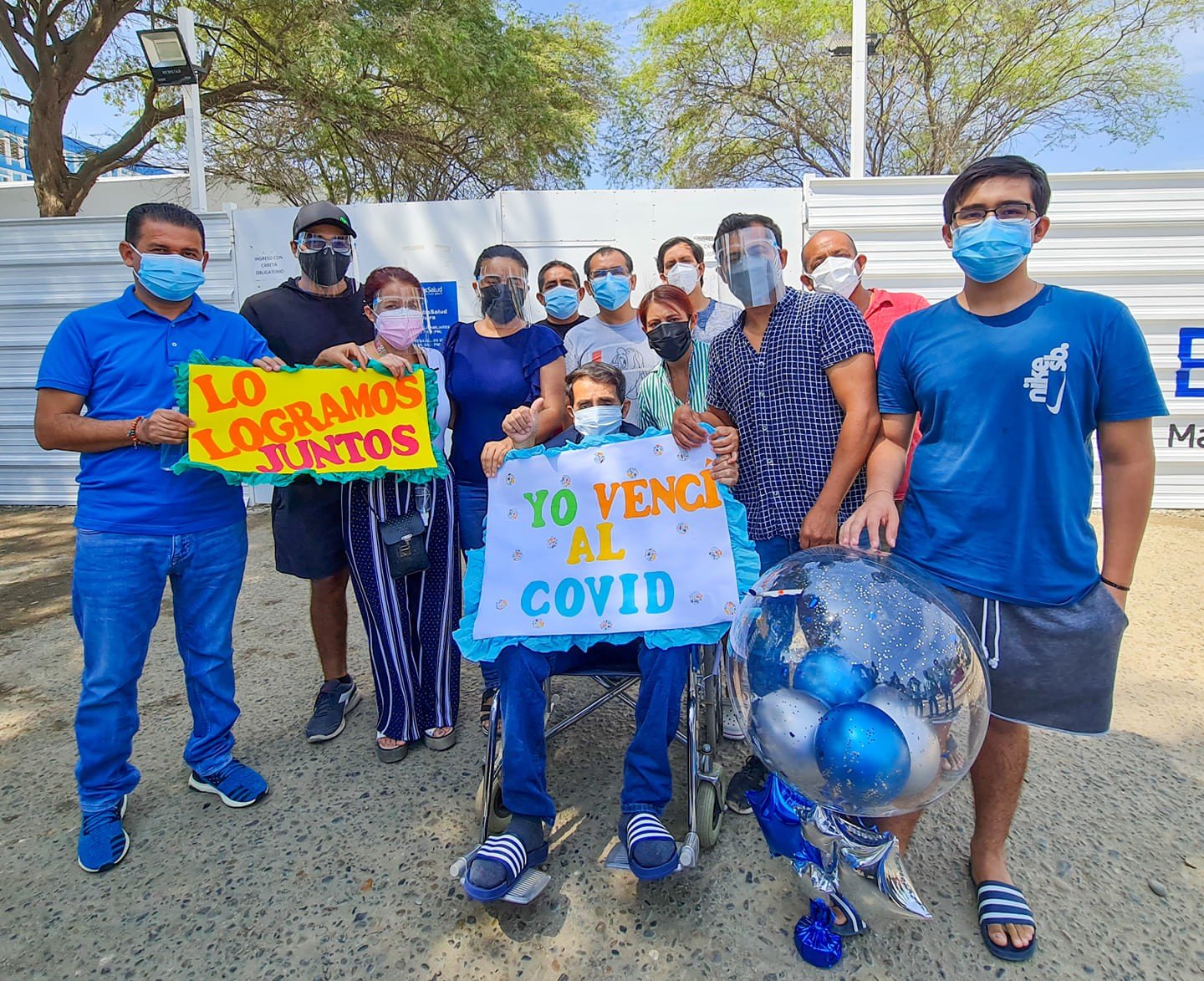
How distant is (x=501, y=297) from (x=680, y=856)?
2074mm

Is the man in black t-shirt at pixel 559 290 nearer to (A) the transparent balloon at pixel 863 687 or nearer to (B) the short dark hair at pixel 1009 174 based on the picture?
(B) the short dark hair at pixel 1009 174

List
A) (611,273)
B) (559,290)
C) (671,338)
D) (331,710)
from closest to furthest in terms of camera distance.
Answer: (671,338) → (331,710) → (611,273) → (559,290)

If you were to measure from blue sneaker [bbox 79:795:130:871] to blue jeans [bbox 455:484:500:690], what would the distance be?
128 cm

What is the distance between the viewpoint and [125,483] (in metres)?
2.26

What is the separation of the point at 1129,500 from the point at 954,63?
51.6 feet

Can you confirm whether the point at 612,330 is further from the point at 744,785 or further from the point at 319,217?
the point at 744,785

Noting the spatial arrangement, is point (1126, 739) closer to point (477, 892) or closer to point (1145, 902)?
point (1145, 902)

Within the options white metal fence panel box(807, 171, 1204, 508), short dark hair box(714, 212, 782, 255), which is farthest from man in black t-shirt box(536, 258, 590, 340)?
white metal fence panel box(807, 171, 1204, 508)

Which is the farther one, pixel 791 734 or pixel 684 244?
pixel 684 244

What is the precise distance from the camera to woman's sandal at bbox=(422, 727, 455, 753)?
9.44 ft

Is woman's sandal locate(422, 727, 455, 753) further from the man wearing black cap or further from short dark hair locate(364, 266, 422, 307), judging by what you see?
short dark hair locate(364, 266, 422, 307)

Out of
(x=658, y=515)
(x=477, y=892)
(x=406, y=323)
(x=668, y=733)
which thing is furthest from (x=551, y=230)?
(x=477, y=892)

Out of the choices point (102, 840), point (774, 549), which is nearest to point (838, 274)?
point (774, 549)

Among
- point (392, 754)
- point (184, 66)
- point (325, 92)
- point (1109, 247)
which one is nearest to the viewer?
point (392, 754)
